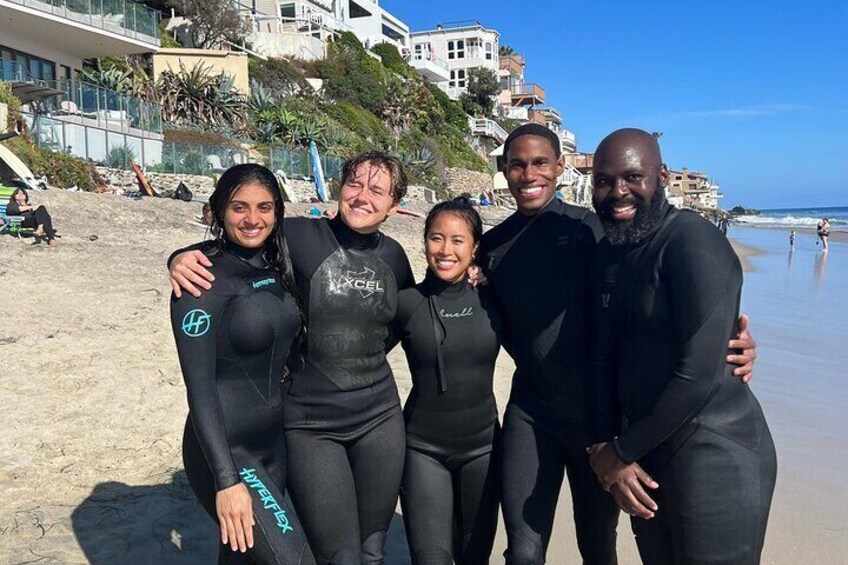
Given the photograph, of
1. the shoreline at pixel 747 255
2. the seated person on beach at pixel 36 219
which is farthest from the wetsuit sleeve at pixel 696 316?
the shoreline at pixel 747 255

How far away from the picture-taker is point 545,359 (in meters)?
2.92

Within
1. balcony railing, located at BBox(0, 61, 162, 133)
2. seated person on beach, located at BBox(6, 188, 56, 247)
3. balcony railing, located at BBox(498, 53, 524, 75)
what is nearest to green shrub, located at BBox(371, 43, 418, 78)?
balcony railing, located at BBox(498, 53, 524, 75)

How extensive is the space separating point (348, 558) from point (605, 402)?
4.11ft

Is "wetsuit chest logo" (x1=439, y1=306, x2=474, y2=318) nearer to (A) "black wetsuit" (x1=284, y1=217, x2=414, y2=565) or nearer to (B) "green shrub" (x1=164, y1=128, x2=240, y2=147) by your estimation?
(A) "black wetsuit" (x1=284, y1=217, x2=414, y2=565)

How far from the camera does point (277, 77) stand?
3531 cm

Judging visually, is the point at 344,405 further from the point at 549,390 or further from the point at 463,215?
the point at 463,215

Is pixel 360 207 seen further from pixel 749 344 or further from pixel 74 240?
pixel 74 240

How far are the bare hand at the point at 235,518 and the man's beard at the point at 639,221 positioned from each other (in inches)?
67.7

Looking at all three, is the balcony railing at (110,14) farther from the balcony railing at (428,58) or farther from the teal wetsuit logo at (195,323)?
the balcony railing at (428,58)

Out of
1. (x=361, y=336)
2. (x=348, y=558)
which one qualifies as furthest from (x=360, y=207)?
(x=348, y=558)

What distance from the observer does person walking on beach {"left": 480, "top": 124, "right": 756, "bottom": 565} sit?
113 inches

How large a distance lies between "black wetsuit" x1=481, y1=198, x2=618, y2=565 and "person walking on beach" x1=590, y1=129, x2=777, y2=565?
1.22 feet

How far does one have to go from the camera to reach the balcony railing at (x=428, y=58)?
59.4m

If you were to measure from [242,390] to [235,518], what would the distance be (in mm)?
485
